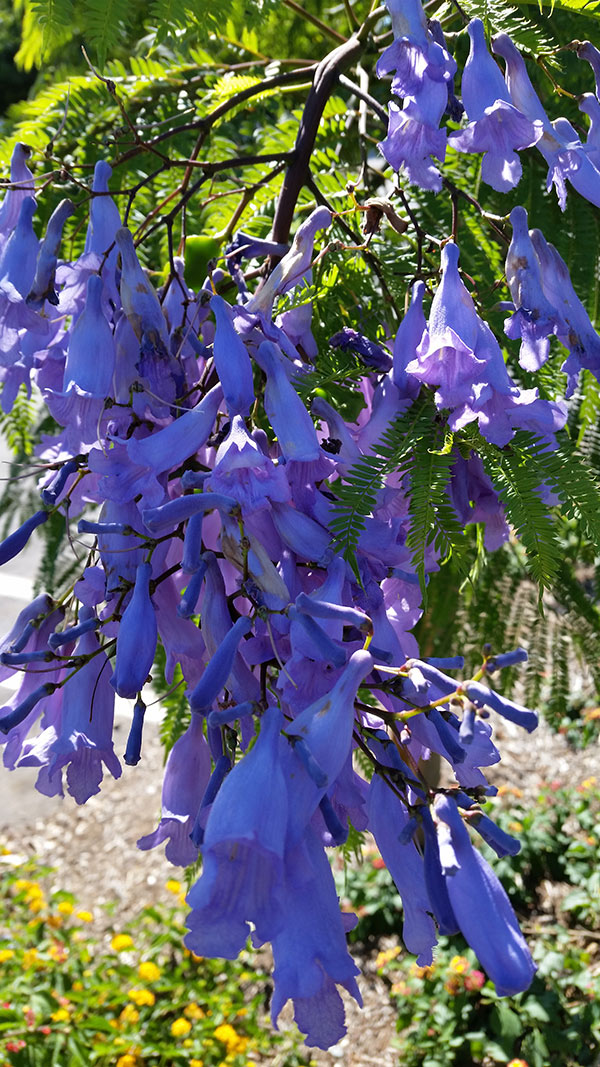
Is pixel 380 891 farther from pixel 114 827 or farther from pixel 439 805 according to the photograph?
pixel 439 805

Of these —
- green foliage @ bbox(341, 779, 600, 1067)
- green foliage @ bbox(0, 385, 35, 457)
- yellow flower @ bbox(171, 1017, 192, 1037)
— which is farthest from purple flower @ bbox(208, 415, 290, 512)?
yellow flower @ bbox(171, 1017, 192, 1037)

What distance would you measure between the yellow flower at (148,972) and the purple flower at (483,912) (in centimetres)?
292

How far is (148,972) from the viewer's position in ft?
11.0

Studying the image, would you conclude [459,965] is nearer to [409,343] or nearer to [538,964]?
[538,964]

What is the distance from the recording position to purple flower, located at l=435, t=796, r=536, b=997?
2.47 feet

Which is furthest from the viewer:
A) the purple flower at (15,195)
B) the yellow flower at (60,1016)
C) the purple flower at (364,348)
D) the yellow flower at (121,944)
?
the yellow flower at (121,944)

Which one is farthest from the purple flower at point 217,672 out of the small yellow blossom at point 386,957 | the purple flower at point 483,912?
the small yellow blossom at point 386,957

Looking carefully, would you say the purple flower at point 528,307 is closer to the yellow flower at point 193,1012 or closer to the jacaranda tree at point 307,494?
the jacaranda tree at point 307,494

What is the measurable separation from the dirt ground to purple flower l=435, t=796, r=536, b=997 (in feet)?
10.8

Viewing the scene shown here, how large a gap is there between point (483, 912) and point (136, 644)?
401mm

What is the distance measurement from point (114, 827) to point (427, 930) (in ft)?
13.8

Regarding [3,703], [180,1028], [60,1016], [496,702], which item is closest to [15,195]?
[496,702]

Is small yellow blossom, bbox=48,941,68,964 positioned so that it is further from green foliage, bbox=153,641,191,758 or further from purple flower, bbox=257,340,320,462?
purple flower, bbox=257,340,320,462

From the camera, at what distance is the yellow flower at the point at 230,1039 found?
3143mm
